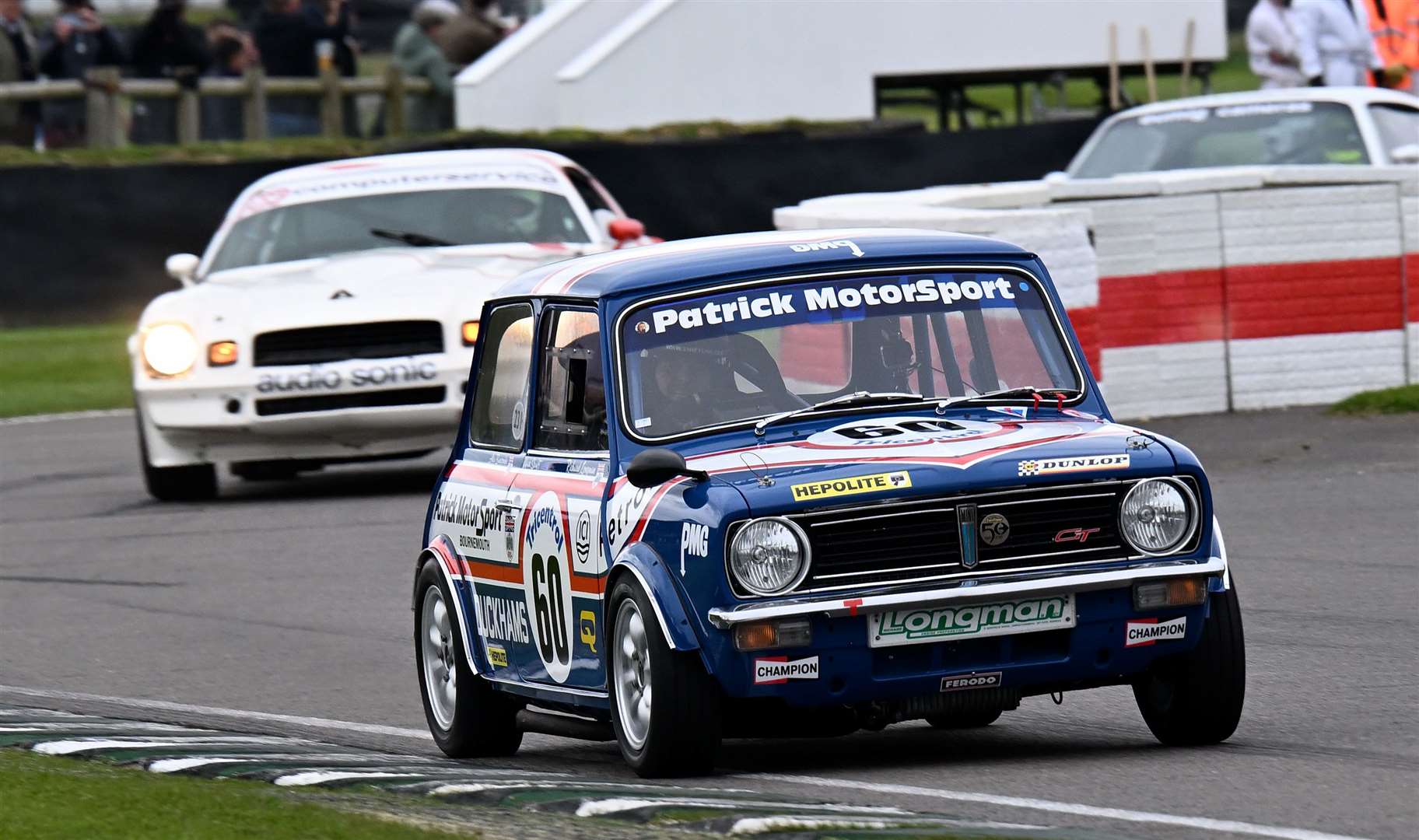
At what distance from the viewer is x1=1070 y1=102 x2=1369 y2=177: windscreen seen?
683 inches

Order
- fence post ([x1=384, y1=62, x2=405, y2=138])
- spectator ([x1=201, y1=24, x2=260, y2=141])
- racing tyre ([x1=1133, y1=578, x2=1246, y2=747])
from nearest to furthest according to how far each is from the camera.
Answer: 1. racing tyre ([x1=1133, y1=578, x2=1246, y2=747])
2. spectator ([x1=201, y1=24, x2=260, y2=141])
3. fence post ([x1=384, y1=62, x2=405, y2=138])

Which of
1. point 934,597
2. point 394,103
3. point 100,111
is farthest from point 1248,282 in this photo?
point 394,103

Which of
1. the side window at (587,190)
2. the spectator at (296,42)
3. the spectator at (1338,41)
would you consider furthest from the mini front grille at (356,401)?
the spectator at (296,42)

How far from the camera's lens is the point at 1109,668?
6.60 metres

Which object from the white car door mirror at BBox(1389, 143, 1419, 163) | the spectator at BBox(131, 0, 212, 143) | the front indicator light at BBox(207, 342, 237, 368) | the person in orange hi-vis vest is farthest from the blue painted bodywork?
the spectator at BBox(131, 0, 212, 143)

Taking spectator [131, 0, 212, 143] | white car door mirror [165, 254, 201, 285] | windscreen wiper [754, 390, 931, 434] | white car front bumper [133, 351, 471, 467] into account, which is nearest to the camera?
windscreen wiper [754, 390, 931, 434]

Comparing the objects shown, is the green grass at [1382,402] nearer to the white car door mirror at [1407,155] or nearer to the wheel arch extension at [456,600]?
the white car door mirror at [1407,155]

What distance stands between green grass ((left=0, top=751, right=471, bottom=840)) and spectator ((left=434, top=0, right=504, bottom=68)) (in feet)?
74.6

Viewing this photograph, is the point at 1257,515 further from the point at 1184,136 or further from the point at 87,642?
the point at 1184,136

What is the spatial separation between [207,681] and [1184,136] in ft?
33.0

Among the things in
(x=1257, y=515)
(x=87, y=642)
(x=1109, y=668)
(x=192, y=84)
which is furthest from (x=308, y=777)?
(x=192, y=84)

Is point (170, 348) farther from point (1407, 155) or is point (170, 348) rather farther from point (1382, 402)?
point (1407, 155)

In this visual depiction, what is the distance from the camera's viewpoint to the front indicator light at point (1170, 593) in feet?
21.5

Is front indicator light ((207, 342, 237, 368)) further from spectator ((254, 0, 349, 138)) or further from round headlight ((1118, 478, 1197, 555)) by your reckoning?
spectator ((254, 0, 349, 138))
